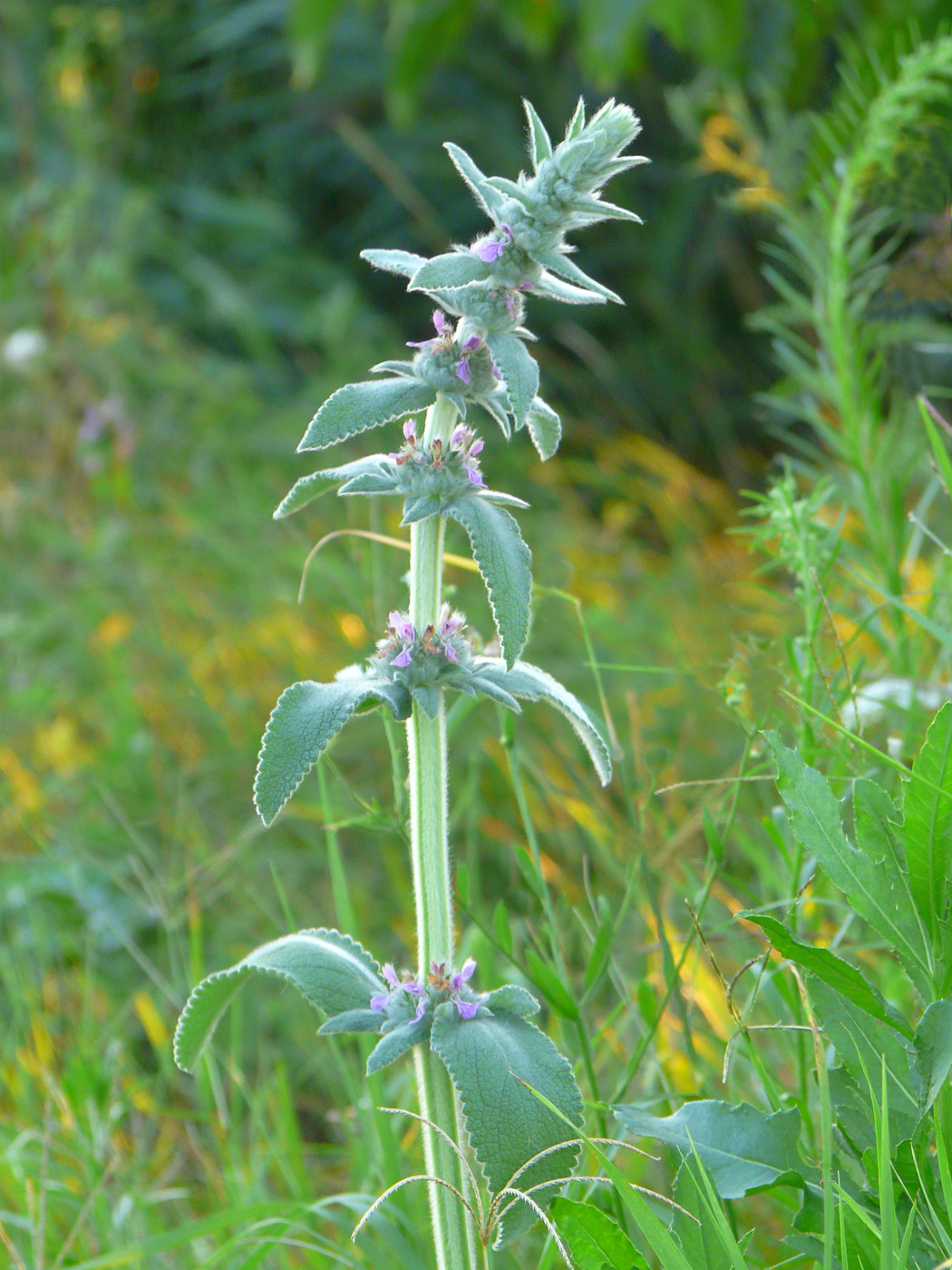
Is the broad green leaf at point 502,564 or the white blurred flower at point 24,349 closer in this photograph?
the broad green leaf at point 502,564

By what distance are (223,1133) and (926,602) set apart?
3.51ft

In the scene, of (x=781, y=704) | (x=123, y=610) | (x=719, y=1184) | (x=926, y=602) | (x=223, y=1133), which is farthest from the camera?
(x=123, y=610)

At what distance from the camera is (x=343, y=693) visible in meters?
0.86

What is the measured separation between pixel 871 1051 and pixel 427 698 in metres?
0.37

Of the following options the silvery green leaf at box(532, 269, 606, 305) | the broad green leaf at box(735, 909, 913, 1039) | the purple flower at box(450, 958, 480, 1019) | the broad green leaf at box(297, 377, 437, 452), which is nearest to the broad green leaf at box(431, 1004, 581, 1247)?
the purple flower at box(450, 958, 480, 1019)

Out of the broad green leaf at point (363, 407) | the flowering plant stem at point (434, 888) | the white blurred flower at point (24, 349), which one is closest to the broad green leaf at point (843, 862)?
the flowering plant stem at point (434, 888)

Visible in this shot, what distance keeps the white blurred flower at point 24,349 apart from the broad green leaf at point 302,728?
275cm

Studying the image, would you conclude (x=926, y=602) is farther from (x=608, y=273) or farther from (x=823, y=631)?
(x=608, y=273)

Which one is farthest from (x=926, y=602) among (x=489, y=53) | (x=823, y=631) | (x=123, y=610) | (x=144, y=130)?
(x=144, y=130)

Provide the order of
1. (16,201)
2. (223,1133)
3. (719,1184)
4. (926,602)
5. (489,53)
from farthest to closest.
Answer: (489,53)
(16,201)
(926,602)
(223,1133)
(719,1184)

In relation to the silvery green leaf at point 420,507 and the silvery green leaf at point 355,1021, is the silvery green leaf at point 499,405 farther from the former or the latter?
the silvery green leaf at point 355,1021

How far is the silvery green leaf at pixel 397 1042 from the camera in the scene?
81cm

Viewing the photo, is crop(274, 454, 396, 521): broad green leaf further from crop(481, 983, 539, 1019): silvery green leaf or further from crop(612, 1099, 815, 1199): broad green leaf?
crop(612, 1099, 815, 1199): broad green leaf

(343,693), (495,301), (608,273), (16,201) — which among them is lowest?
(343,693)
